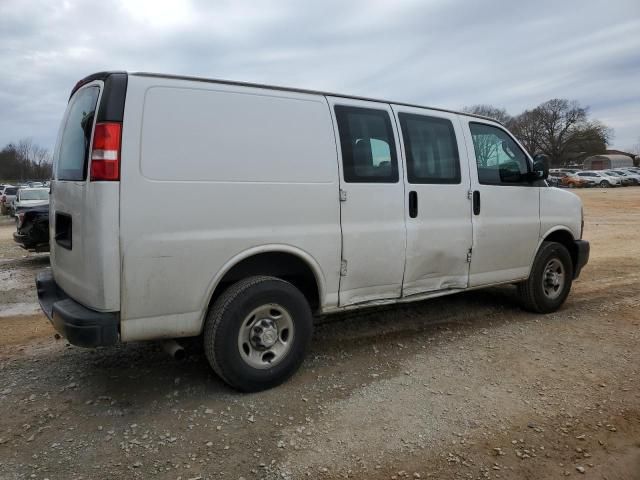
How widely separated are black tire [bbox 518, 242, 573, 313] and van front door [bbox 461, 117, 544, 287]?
5.5 inches

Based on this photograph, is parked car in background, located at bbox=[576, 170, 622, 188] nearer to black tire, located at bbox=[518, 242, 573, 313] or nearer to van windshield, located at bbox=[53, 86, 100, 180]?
black tire, located at bbox=[518, 242, 573, 313]

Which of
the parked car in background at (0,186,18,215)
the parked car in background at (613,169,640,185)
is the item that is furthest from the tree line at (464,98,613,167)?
the parked car in background at (0,186,18,215)

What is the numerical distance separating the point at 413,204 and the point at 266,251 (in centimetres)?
146

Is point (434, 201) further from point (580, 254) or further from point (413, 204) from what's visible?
point (580, 254)

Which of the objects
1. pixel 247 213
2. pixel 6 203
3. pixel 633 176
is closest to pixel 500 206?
pixel 247 213

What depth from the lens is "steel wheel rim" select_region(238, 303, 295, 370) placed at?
3.65m

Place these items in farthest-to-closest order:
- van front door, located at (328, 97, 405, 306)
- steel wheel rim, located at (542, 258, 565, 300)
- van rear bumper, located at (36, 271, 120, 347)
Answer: steel wheel rim, located at (542, 258, 565, 300)
van front door, located at (328, 97, 405, 306)
van rear bumper, located at (36, 271, 120, 347)

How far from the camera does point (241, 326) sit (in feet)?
11.7

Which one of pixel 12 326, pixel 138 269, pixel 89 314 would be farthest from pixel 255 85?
pixel 12 326

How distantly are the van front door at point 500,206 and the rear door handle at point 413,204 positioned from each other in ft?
2.60

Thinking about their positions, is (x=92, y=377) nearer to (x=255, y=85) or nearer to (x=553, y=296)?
(x=255, y=85)

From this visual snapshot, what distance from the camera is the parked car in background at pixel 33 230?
33.0ft

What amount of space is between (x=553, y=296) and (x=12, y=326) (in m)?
6.03

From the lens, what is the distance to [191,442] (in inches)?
123
